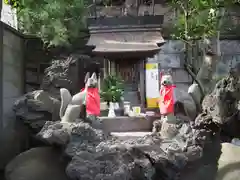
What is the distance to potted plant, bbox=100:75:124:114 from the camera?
5945 mm

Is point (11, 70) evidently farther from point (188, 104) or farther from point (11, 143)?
point (188, 104)

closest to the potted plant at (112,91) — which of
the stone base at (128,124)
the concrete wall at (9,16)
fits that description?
the stone base at (128,124)

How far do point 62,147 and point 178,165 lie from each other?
1.65 metres

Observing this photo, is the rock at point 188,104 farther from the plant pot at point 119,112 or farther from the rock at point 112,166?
the rock at point 112,166

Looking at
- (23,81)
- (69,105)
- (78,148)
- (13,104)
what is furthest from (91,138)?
(23,81)

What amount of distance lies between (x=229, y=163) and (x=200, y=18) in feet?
12.4

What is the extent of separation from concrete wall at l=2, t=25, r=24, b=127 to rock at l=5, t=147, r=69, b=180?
1355mm

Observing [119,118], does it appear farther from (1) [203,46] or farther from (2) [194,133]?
(1) [203,46]

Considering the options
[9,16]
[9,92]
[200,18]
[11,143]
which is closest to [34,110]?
[9,92]

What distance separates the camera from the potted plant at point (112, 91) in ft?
19.5

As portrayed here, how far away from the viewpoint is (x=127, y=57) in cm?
654

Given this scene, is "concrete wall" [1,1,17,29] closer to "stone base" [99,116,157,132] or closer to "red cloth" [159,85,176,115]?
"stone base" [99,116,157,132]

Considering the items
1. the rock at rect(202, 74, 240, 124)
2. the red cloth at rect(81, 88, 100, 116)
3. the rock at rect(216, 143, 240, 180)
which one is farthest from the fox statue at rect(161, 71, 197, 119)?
the red cloth at rect(81, 88, 100, 116)

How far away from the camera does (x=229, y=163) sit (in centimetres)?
491
